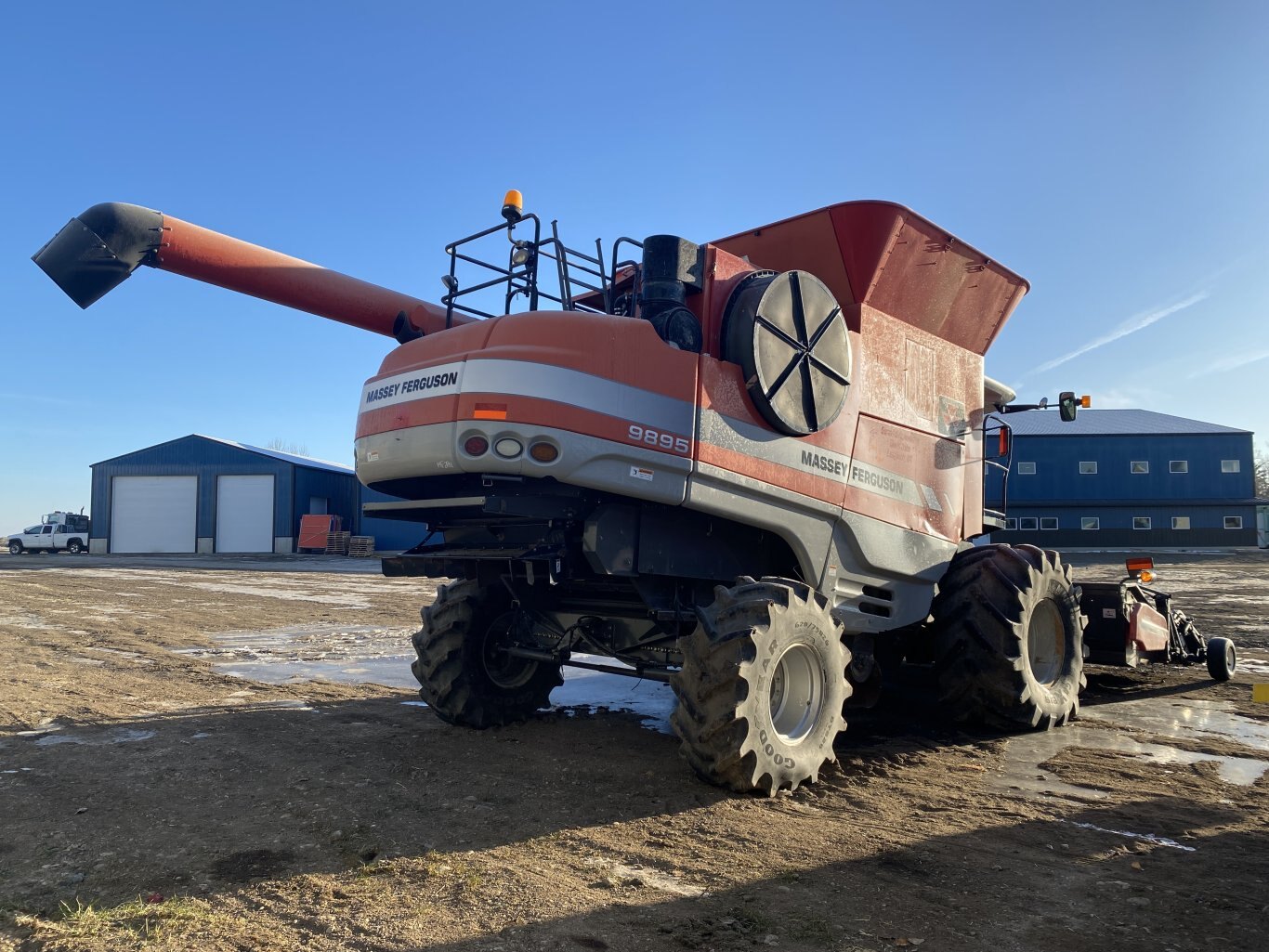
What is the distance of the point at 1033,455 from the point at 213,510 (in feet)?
129

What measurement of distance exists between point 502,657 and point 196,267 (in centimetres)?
352

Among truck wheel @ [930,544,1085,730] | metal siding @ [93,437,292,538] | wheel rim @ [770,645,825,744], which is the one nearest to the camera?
wheel rim @ [770,645,825,744]

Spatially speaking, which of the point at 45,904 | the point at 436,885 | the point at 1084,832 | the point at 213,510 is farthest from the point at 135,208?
the point at 213,510

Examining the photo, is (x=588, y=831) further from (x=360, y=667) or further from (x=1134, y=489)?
(x=1134, y=489)

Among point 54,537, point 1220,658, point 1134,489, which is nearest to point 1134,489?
point 1134,489

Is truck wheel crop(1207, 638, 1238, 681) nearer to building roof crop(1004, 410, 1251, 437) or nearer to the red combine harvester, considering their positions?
the red combine harvester

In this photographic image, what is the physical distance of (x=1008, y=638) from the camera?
6.22 meters

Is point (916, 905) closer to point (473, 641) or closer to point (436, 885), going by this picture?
point (436, 885)

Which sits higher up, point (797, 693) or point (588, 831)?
point (797, 693)

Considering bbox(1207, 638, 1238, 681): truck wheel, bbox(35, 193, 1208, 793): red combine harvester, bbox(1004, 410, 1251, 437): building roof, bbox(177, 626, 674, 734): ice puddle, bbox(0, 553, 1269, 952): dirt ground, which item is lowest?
bbox(177, 626, 674, 734): ice puddle

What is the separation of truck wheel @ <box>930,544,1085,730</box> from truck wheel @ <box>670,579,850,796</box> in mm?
1703

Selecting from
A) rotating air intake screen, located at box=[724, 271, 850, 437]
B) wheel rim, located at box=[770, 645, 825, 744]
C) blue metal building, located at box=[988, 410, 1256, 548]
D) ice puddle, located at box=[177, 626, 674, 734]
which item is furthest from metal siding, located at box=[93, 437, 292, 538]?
Answer: wheel rim, located at box=[770, 645, 825, 744]

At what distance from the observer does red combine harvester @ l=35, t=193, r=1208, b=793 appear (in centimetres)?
469

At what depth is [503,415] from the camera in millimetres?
4641
